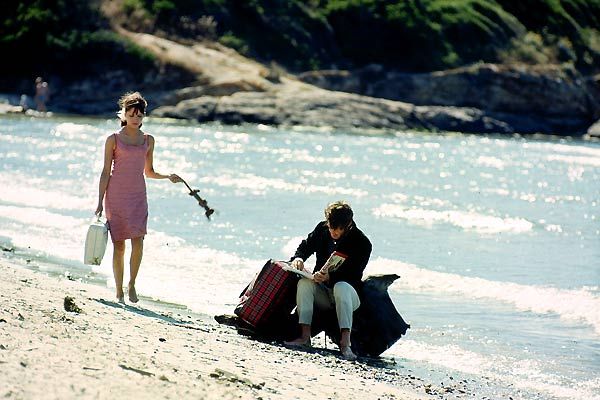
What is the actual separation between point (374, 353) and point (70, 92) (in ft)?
143

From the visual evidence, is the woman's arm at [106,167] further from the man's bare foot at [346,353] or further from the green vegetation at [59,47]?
the green vegetation at [59,47]

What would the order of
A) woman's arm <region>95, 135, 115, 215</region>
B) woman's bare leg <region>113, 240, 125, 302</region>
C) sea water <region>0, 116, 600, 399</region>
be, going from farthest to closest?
sea water <region>0, 116, 600, 399</region> → woman's bare leg <region>113, 240, 125, 302</region> → woman's arm <region>95, 135, 115, 215</region>

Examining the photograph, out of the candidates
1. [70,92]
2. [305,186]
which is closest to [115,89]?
[70,92]

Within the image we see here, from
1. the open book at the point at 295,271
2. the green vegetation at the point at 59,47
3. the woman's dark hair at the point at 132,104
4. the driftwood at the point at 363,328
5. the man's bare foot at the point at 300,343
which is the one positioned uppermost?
the green vegetation at the point at 59,47

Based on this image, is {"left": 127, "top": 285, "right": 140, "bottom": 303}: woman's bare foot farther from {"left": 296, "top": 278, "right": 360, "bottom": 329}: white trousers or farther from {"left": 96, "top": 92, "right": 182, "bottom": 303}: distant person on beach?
{"left": 296, "top": 278, "right": 360, "bottom": 329}: white trousers

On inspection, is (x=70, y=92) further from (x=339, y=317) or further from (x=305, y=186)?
(x=339, y=317)

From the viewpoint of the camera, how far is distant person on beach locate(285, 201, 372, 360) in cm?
901

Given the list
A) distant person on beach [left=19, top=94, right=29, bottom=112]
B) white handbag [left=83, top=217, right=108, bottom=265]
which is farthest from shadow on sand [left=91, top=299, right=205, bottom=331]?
distant person on beach [left=19, top=94, right=29, bottom=112]

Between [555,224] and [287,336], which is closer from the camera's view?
[287,336]

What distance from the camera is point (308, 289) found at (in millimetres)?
9234

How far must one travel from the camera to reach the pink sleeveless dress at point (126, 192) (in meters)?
9.67

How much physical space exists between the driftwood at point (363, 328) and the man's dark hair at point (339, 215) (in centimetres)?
71

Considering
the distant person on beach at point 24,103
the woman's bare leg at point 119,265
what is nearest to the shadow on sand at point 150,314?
the woman's bare leg at point 119,265

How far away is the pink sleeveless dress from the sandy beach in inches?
24.5
